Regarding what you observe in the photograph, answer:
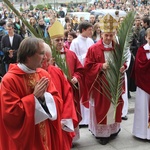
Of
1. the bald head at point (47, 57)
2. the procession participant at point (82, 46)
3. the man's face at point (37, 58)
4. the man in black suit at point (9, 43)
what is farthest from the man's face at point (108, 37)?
the man in black suit at point (9, 43)

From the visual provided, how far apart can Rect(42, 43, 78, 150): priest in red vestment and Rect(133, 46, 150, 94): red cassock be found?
1.68m

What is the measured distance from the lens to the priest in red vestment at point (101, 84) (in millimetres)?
4410

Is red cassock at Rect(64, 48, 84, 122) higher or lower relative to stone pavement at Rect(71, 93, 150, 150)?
higher

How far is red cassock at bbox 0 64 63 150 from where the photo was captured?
99.6 inches

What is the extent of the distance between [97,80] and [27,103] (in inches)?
83.2

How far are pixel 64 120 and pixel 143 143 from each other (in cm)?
195

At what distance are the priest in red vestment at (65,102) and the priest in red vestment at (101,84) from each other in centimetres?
119

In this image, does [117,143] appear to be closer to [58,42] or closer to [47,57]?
[58,42]

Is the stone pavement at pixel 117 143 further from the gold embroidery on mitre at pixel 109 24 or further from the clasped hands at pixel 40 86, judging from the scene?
the clasped hands at pixel 40 86

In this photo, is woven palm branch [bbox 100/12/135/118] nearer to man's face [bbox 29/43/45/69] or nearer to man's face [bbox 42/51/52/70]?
man's face [bbox 42/51/52/70]

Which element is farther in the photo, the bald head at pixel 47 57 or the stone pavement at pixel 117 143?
the stone pavement at pixel 117 143

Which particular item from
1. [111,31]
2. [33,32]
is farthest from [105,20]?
→ [33,32]

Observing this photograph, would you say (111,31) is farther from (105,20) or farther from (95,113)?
(95,113)

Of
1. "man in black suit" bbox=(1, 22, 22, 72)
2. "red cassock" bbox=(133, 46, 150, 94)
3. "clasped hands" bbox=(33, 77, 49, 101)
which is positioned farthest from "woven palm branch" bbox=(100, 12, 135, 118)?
"man in black suit" bbox=(1, 22, 22, 72)
